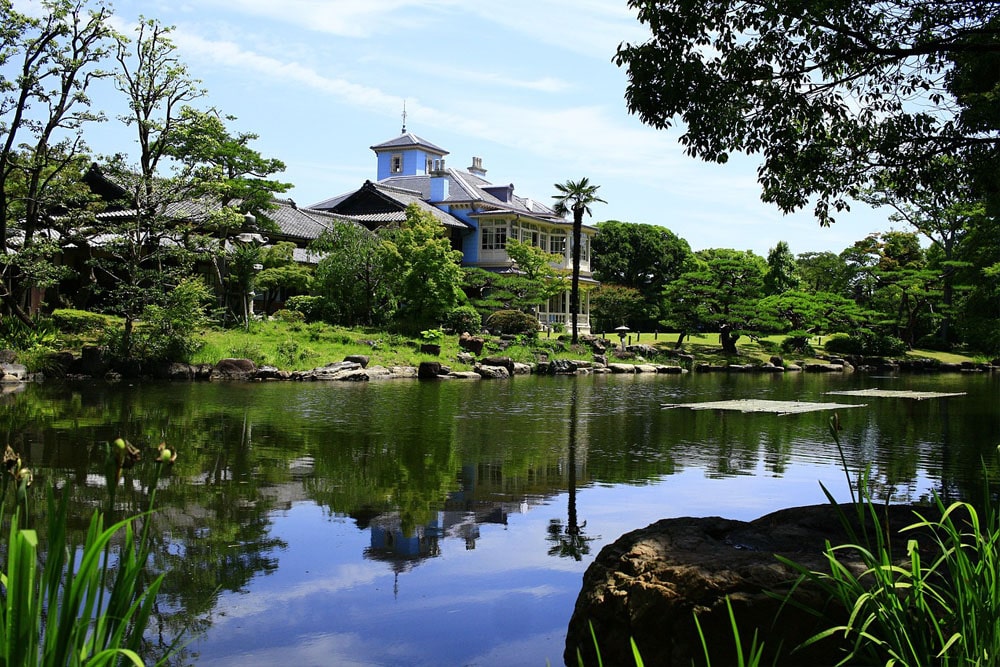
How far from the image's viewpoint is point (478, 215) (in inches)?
1812

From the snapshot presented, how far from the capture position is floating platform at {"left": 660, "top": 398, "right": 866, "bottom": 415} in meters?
19.1

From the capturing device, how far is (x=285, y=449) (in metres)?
11.8

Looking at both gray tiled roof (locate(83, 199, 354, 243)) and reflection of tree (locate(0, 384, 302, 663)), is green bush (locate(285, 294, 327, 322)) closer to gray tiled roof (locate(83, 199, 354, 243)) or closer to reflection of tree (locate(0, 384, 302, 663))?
gray tiled roof (locate(83, 199, 354, 243))

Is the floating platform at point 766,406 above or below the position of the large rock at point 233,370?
below

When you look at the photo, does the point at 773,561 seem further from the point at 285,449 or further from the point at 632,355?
the point at 632,355

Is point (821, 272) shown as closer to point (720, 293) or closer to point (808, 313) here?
point (808, 313)

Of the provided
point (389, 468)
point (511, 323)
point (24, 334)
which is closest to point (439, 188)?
point (511, 323)

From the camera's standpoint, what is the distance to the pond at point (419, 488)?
5.32 metres

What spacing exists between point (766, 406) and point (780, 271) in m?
38.3

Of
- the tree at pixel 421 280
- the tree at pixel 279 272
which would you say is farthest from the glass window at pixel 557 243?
the tree at pixel 279 272

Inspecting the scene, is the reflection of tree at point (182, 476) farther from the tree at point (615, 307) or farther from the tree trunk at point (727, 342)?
the tree at point (615, 307)

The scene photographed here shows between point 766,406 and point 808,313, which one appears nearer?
point 766,406

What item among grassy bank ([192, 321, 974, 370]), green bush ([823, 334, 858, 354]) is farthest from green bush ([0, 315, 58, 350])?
green bush ([823, 334, 858, 354])

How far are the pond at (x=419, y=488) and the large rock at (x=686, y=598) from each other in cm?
55
